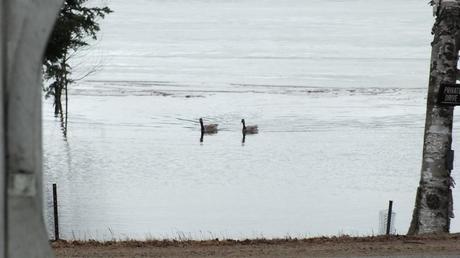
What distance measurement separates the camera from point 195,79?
9600 centimetres

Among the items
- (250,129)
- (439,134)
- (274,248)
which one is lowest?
(250,129)

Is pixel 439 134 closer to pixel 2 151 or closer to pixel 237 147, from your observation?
pixel 2 151

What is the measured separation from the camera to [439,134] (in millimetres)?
12258

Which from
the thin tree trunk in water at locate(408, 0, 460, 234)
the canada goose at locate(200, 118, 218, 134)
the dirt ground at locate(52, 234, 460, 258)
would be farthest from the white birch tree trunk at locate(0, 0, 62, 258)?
the canada goose at locate(200, 118, 218, 134)

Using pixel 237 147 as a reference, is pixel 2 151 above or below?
above

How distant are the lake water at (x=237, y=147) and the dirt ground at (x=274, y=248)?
422 inches

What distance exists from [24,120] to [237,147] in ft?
164

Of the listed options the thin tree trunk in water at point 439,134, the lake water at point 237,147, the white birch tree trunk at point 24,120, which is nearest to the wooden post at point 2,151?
the white birch tree trunk at point 24,120

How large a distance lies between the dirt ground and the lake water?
35.1 feet

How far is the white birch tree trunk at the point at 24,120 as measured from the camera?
1.67m

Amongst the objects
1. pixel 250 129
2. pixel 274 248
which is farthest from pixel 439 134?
pixel 250 129

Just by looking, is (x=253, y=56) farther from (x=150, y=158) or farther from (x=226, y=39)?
(x=150, y=158)

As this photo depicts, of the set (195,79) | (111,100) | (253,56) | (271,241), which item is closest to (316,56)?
(253,56)

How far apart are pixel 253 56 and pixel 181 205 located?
9573 centimetres
